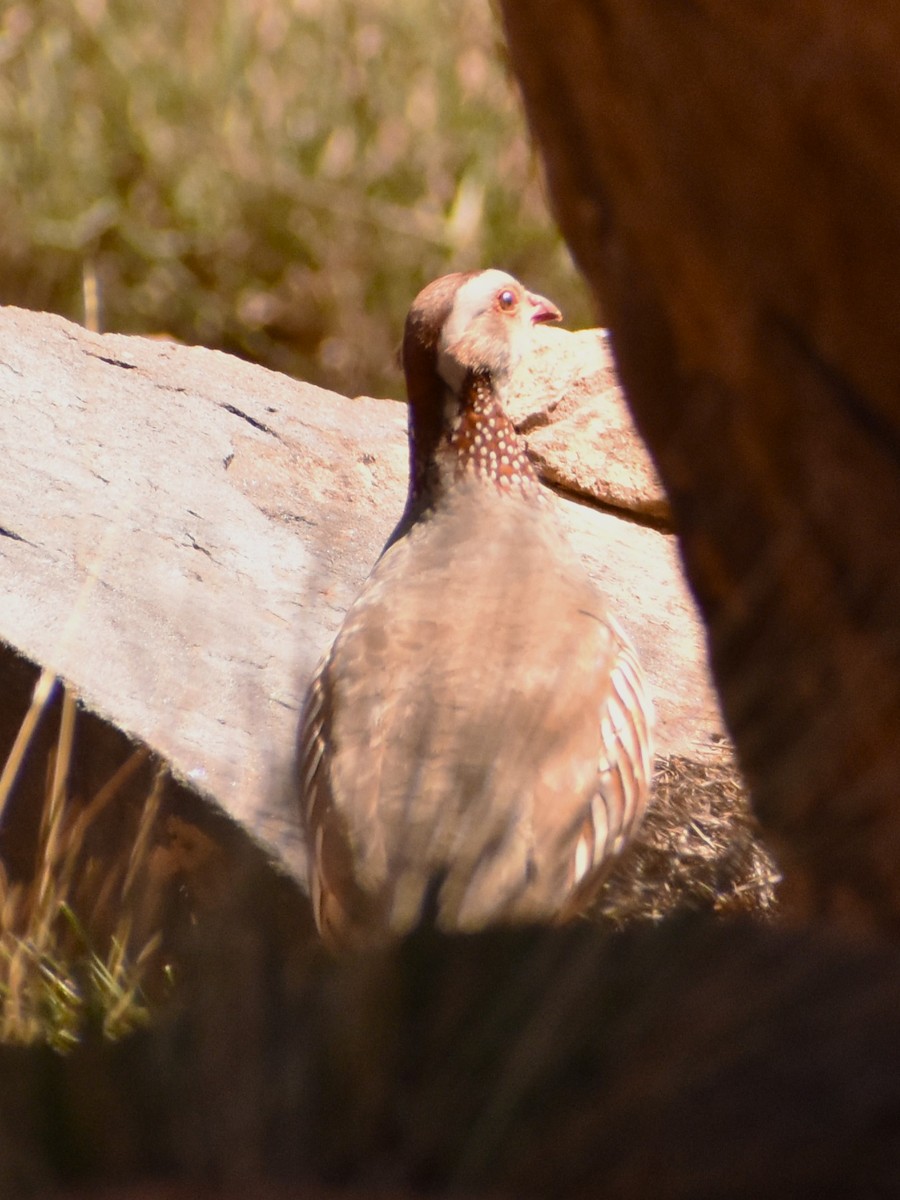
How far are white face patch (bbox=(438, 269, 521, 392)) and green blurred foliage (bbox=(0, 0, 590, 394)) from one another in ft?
7.40

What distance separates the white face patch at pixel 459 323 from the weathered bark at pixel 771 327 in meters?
1.51

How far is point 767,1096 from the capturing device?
1161mm

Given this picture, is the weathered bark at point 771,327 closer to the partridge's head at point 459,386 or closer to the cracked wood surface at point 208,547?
the cracked wood surface at point 208,547

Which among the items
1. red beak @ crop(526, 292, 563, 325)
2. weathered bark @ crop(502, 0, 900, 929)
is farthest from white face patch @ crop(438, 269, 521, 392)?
weathered bark @ crop(502, 0, 900, 929)

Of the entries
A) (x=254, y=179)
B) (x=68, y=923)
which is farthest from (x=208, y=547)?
(x=254, y=179)

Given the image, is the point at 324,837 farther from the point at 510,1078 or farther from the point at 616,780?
the point at 510,1078

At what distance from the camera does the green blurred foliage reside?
569cm

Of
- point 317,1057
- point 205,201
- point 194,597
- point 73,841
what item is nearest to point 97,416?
point 194,597

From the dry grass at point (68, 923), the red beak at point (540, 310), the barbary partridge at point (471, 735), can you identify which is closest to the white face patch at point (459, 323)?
the red beak at point (540, 310)

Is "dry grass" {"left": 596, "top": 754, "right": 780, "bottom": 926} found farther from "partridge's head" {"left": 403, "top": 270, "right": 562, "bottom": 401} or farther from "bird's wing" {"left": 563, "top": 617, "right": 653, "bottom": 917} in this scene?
"partridge's head" {"left": 403, "top": 270, "right": 562, "bottom": 401}

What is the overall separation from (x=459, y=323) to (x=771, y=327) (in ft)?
5.87

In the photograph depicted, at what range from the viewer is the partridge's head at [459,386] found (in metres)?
3.50

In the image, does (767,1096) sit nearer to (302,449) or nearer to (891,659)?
(891,659)

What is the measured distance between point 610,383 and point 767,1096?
135 inches
